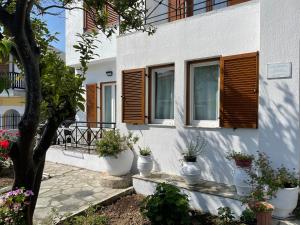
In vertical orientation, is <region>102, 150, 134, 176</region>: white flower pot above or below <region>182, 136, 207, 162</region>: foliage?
below

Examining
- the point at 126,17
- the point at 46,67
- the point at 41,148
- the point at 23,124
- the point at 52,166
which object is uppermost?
the point at 126,17

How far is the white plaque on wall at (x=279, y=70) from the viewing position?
19.2ft

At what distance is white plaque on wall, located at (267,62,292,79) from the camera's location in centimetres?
585

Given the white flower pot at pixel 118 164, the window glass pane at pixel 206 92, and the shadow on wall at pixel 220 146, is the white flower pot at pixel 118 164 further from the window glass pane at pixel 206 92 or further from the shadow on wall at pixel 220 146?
the window glass pane at pixel 206 92

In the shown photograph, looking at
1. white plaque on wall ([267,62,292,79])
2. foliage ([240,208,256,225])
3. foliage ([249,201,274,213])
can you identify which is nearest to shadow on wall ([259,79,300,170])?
white plaque on wall ([267,62,292,79])

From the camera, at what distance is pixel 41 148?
3.95m

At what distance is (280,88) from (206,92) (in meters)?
2.05

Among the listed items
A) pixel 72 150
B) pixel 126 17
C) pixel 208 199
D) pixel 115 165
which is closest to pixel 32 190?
pixel 126 17

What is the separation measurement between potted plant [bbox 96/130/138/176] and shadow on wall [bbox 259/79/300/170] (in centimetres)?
365

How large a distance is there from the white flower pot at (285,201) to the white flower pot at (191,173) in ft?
5.70

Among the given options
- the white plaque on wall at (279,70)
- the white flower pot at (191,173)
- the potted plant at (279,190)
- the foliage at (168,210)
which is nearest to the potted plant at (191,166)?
the white flower pot at (191,173)

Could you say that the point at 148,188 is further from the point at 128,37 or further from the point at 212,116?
the point at 128,37

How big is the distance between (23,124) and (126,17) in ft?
8.91

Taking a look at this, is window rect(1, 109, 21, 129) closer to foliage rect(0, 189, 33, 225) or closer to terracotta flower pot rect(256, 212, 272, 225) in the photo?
foliage rect(0, 189, 33, 225)
